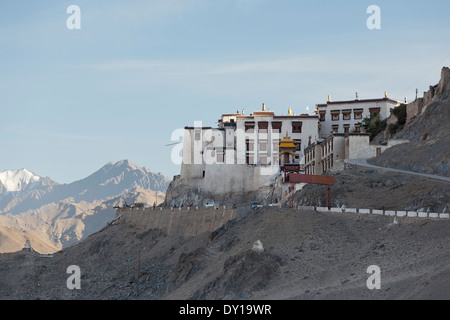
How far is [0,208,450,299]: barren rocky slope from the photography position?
62531mm

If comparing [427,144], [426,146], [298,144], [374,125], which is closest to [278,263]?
[426,146]

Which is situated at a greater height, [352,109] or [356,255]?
[352,109]

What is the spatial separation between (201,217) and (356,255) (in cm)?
2794

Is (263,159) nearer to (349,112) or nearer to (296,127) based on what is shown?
(296,127)

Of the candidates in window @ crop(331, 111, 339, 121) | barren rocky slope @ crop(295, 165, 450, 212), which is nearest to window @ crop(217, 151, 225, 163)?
window @ crop(331, 111, 339, 121)

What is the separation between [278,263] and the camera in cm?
7231

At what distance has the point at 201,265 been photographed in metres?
80.5

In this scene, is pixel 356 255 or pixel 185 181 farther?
pixel 185 181

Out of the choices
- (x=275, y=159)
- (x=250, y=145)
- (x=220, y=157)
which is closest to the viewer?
(x=220, y=157)
